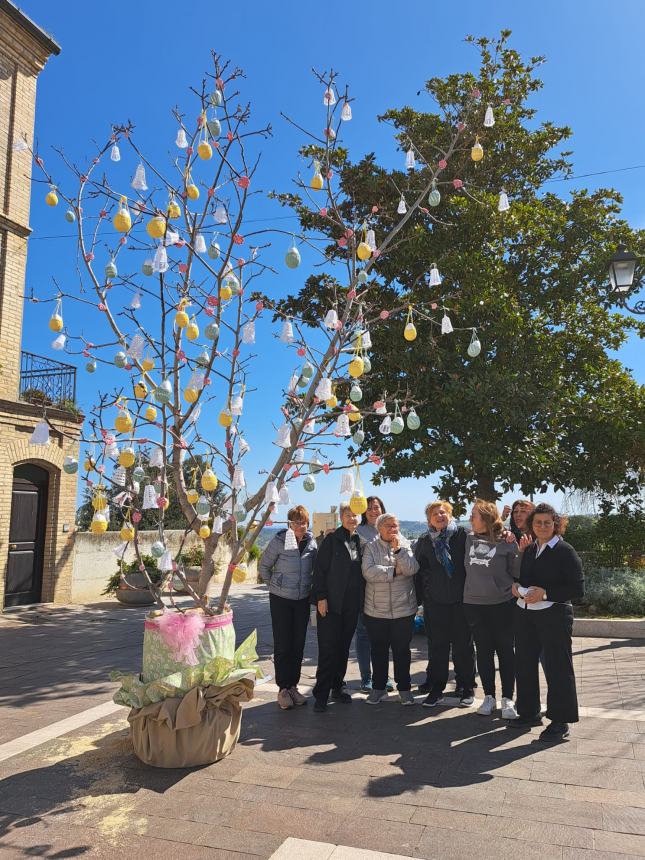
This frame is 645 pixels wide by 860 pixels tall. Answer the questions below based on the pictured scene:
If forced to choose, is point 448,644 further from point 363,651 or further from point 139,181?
point 139,181

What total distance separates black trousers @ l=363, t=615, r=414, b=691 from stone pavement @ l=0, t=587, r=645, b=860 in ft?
0.81

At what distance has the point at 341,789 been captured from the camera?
4117mm

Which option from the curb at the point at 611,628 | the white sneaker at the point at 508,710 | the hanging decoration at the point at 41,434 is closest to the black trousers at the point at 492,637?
the white sneaker at the point at 508,710

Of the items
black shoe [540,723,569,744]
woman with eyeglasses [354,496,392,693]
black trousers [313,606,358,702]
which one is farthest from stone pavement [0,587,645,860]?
woman with eyeglasses [354,496,392,693]

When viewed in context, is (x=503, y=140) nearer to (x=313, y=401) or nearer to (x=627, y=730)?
(x=313, y=401)

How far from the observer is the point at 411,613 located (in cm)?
600

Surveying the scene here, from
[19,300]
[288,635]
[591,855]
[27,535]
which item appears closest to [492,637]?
[288,635]

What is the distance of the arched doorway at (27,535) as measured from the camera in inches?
533

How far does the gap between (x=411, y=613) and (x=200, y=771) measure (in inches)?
91.6

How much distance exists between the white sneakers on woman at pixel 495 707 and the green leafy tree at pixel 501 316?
5450 millimetres

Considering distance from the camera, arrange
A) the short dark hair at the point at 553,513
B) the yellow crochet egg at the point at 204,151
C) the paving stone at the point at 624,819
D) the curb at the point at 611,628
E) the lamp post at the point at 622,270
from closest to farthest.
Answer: the paving stone at the point at 624,819 < the yellow crochet egg at the point at 204,151 < the short dark hair at the point at 553,513 < the lamp post at the point at 622,270 < the curb at the point at 611,628

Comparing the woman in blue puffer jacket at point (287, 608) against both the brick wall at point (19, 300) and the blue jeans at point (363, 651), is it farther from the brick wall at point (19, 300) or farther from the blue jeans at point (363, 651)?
the brick wall at point (19, 300)

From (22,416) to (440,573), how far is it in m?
10.4

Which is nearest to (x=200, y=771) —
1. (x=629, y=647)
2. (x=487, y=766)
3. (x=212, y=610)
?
(x=212, y=610)
